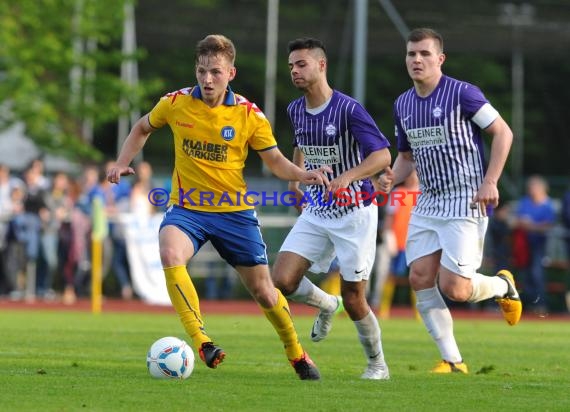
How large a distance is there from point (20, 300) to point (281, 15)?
877cm

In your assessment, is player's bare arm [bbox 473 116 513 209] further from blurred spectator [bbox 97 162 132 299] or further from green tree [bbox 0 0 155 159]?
green tree [bbox 0 0 155 159]

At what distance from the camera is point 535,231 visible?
2055 centimetres

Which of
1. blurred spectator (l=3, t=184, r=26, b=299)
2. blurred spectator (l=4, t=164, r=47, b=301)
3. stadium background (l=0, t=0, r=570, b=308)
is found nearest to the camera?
blurred spectator (l=4, t=164, r=47, b=301)

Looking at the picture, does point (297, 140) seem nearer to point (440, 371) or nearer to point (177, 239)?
point (177, 239)

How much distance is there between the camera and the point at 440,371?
967cm

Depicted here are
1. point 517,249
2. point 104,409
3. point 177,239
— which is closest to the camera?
point 104,409

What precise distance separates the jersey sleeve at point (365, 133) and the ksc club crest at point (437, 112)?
0.73 m

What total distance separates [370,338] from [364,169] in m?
1.25

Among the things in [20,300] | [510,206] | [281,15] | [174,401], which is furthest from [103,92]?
[174,401]

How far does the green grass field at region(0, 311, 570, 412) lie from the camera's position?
7.30 meters

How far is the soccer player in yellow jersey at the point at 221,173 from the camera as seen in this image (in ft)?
28.5

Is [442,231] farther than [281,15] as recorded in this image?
No

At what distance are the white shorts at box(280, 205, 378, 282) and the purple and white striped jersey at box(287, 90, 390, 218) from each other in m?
0.08

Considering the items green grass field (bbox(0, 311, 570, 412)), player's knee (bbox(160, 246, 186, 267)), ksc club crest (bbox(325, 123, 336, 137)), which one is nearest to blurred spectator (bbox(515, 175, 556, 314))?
green grass field (bbox(0, 311, 570, 412))
